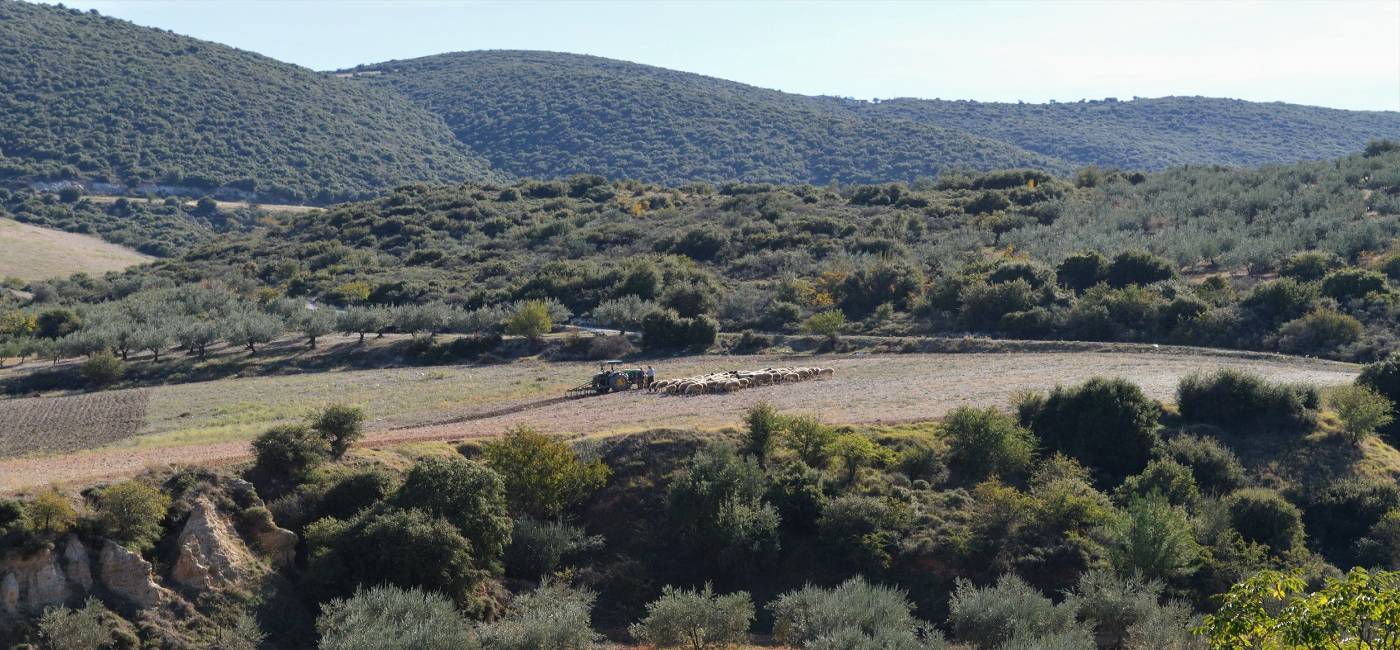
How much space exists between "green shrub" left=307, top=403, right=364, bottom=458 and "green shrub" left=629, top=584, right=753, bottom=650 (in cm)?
789

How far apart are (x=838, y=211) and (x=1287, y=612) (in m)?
60.7

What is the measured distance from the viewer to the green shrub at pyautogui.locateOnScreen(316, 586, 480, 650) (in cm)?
1623

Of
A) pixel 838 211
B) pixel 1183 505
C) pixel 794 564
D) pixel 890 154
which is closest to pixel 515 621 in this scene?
pixel 794 564

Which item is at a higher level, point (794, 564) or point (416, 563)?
point (416, 563)

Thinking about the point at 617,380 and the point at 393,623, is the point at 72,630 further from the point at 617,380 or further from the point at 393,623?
the point at 617,380

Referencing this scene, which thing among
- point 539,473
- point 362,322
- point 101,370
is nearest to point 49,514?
point 539,473

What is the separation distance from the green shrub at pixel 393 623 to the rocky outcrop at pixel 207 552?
1899 mm

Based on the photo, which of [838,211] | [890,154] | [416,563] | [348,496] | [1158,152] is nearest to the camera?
[416,563]

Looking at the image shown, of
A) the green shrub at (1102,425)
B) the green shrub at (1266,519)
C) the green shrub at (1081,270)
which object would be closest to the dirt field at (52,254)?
the green shrub at (1081,270)

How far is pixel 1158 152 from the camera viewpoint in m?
121

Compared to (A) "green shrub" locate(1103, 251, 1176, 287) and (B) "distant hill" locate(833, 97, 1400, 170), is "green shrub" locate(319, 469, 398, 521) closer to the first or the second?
(A) "green shrub" locate(1103, 251, 1176, 287)

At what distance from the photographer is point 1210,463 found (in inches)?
1032

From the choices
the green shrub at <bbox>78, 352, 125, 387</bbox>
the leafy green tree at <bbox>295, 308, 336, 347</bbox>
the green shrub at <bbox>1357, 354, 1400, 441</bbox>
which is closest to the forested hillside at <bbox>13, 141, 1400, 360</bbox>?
the leafy green tree at <bbox>295, 308, 336, 347</bbox>

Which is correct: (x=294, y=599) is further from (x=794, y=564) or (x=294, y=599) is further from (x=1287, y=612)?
(x=1287, y=612)
